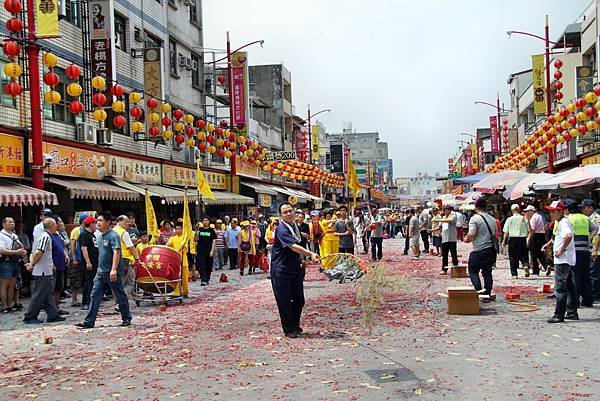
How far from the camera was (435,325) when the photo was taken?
10.1 meters

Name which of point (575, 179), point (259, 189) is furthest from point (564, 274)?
point (259, 189)

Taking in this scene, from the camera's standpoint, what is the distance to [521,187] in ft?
67.5

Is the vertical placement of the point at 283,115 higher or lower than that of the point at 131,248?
higher

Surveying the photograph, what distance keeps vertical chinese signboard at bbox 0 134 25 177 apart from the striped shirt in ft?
15.1

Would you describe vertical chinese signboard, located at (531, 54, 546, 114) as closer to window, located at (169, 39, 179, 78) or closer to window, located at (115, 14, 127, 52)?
window, located at (169, 39, 179, 78)

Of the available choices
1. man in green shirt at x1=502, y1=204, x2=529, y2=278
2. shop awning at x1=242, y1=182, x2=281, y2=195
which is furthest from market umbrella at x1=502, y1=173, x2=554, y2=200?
shop awning at x1=242, y1=182, x2=281, y2=195

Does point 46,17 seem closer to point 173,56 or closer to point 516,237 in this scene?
point 516,237

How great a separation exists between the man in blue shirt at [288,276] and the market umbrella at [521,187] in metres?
11.7

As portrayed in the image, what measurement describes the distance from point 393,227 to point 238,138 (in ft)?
65.8

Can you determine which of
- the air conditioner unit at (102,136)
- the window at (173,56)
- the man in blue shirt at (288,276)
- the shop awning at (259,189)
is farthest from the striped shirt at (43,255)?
the shop awning at (259,189)

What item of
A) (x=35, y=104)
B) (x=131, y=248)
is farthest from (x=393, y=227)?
(x=131, y=248)

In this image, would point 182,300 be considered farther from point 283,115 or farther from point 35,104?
point 283,115

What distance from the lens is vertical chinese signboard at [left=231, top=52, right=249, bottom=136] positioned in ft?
113

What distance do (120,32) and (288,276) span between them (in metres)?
18.3
